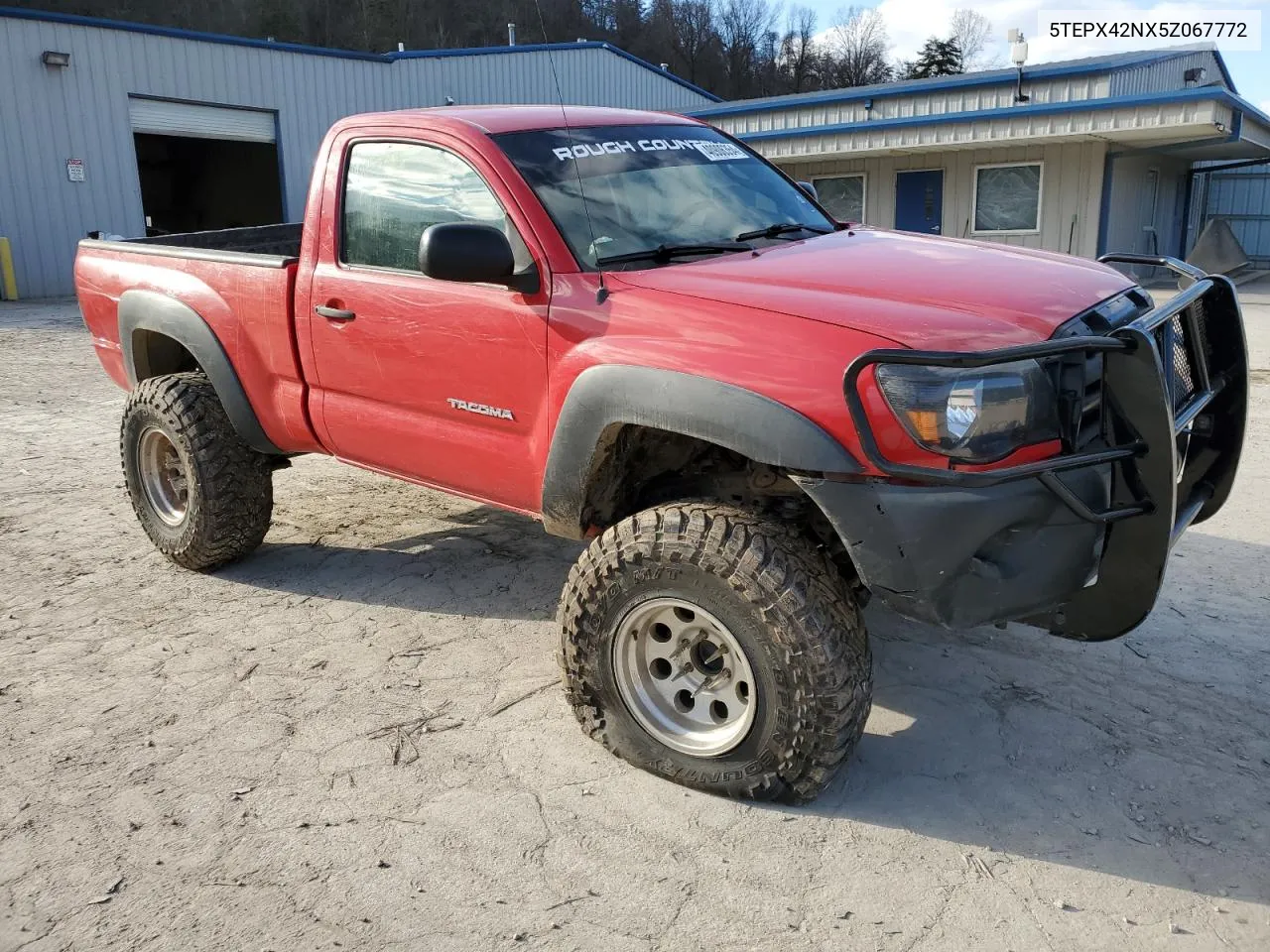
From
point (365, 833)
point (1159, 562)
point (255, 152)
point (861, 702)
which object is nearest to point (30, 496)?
point (365, 833)

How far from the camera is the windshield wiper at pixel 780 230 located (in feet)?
12.4

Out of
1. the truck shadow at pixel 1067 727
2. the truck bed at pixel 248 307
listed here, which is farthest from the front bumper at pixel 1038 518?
the truck bed at pixel 248 307

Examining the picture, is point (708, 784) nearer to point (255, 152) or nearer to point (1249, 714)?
point (1249, 714)

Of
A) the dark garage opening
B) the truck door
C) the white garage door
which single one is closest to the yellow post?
the white garage door

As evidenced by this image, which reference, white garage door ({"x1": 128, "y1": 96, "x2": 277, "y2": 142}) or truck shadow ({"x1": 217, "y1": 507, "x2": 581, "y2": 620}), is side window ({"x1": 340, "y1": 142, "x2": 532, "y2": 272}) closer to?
truck shadow ({"x1": 217, "y1": 507, "x2": 581, "y2": 620})

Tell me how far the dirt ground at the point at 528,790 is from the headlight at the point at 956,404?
1085 millimetres

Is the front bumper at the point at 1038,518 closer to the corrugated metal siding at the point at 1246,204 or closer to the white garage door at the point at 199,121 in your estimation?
the white garage door at the point at 199,121

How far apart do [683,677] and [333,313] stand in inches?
76.3

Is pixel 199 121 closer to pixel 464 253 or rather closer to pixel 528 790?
pixel 464 253

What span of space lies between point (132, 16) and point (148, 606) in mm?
47089

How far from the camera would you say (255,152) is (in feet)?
76.9

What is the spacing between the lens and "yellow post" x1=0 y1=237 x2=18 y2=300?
17.0 meters

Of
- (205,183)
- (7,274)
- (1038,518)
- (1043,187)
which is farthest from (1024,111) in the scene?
(205,183)

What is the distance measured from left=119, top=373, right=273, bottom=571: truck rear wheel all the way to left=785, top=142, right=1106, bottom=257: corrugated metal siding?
13.7 metres
